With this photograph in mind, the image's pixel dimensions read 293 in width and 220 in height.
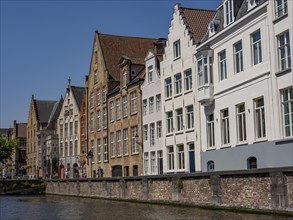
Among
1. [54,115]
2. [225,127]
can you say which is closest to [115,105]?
[225,127]

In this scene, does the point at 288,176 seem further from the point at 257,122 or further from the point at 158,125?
the point at 158,125

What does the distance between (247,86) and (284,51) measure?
12.2 feet

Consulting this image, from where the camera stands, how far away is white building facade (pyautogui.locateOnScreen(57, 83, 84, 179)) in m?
65.3

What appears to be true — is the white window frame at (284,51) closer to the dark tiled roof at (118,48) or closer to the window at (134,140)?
the window at (134,140)

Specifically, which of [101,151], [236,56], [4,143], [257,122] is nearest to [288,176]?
[257,122]

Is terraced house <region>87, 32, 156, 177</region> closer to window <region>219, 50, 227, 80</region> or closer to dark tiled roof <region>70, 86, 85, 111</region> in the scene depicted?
dark tiled roof <region>70, 86, 85, 111</region>

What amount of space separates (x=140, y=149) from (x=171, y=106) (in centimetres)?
737

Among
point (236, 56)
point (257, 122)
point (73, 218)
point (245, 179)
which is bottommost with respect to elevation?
point (73, 218)

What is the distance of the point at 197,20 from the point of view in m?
39.2

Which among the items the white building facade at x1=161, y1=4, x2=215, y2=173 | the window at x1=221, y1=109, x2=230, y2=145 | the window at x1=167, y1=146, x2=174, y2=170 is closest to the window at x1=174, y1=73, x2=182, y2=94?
the white building facade at x1=161, y1=4, x2=215, y2=173

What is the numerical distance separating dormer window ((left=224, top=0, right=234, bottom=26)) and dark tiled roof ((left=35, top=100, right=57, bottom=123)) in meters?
62.6

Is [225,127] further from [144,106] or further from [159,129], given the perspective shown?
[144,106]

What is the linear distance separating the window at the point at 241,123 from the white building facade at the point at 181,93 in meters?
6.28

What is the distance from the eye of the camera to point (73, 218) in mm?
Answer: 22859
